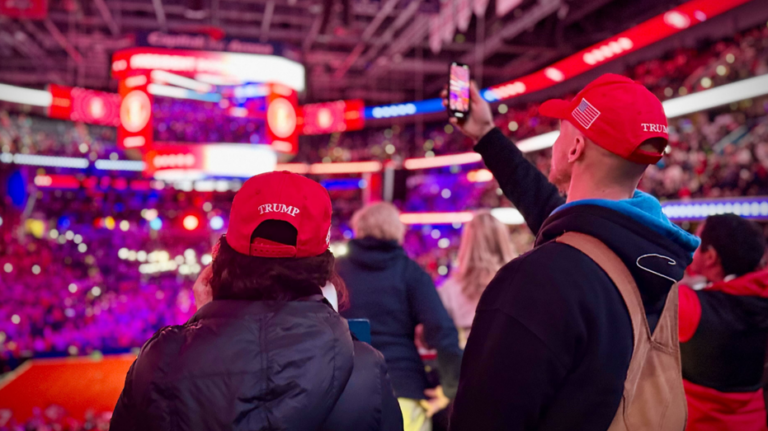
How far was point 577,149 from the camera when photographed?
1.33 meters

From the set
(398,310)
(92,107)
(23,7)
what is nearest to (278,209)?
(398,310)

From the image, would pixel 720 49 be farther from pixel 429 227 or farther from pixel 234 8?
pixel 429 227

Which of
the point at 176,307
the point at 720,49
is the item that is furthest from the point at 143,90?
the point at 720,49

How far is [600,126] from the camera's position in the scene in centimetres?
127

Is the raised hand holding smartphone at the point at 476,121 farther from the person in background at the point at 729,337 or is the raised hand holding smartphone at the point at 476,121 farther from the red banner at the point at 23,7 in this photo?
the red banner at the point at 23,7

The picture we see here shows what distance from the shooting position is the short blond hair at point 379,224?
2.82 m

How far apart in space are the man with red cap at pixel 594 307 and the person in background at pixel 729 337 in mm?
1281

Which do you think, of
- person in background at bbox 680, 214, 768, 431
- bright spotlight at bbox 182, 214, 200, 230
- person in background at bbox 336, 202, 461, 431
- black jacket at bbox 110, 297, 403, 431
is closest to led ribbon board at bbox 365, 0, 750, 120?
person in background at bbox 680, 214, 768, 431

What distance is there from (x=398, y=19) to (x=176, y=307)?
10284 mm

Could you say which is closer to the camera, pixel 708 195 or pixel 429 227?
pixel 708 195

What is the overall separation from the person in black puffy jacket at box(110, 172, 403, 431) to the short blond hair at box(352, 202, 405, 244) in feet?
4.42

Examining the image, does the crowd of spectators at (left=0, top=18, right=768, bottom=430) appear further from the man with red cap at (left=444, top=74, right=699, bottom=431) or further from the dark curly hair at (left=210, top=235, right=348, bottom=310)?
the dark curly hair at (left=210, top=235, right=348, bottom=310)

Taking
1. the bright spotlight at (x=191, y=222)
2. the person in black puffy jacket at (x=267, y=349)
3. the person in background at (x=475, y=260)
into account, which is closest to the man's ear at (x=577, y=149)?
the person in black puffy jacket at (x=267, y=349)

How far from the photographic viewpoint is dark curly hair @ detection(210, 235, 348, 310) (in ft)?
4.33
